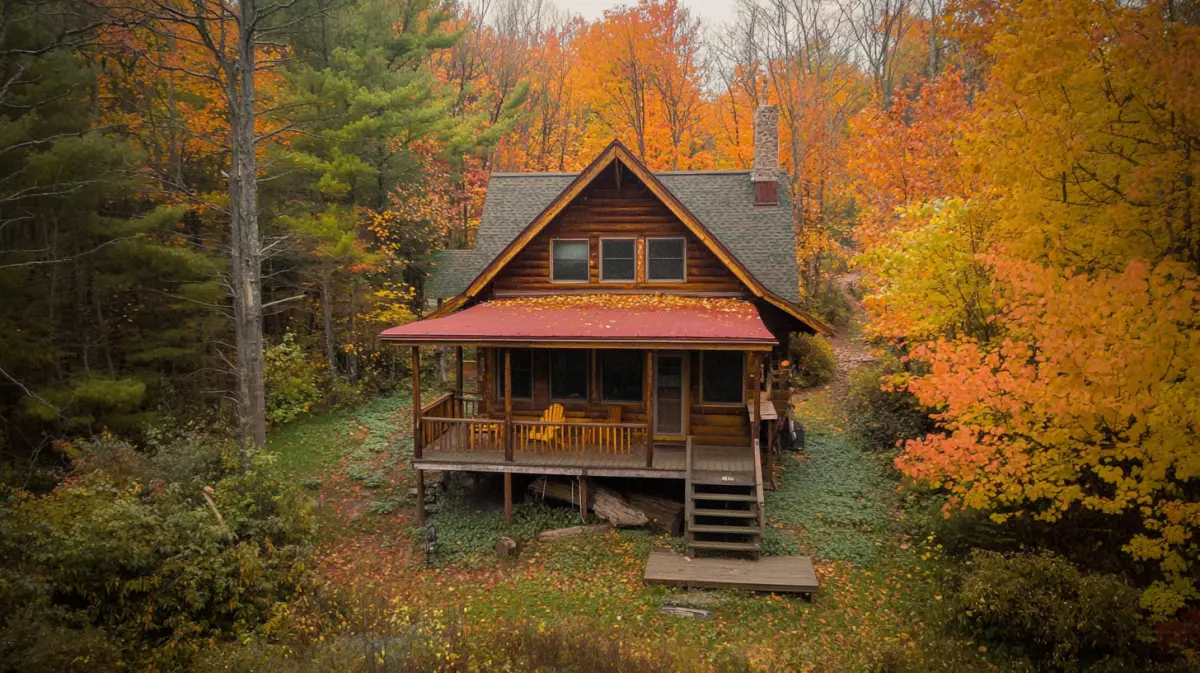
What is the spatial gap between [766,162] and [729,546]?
1113 centimetres

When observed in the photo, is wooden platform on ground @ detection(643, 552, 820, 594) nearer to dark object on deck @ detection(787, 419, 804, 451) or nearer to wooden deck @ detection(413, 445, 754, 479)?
wooden deck @ detection(413, 445, 754, 479)

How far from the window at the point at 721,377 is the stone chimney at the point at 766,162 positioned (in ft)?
18.8

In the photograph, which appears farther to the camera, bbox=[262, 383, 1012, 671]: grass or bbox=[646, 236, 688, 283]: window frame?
bbox=[646, 236, 688, 283]: window frame

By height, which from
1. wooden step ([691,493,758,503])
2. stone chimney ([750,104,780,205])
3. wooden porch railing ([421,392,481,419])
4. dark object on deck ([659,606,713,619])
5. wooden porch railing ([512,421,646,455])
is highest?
stone chimney ([750,104,780,205])

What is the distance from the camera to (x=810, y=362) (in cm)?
2416

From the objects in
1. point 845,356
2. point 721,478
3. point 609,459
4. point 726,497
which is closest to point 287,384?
point 609,459

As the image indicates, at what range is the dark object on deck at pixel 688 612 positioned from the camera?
9422 millimetres

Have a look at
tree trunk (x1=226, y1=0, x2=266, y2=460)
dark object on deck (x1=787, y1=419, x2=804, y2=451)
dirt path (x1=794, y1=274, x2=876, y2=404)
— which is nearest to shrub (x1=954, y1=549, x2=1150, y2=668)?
dark object on deck (x1=787, y1=419, x2=804, y2=451)

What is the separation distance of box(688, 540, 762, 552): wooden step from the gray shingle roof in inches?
258

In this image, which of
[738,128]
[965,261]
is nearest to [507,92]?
[738,128]

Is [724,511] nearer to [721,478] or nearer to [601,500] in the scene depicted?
[721,478]

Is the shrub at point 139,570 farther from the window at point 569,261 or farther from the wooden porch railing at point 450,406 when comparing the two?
the window at point 569,261

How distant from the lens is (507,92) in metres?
32.1

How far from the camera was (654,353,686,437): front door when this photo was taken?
14.3 metres
